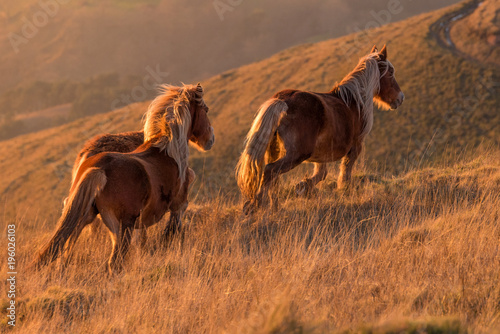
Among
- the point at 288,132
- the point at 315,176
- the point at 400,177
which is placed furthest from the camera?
the point at 400,177

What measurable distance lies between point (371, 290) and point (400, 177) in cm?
565

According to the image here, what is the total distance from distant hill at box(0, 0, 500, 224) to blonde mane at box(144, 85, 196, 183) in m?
31.8

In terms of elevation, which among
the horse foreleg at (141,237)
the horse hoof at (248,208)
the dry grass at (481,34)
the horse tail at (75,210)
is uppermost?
the horse tail at (75,210)

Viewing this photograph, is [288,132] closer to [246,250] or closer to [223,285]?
[246,250]

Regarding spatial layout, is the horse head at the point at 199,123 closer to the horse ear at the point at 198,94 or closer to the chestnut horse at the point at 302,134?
the horse ear at the point at 198,94

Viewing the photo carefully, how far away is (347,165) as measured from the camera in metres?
8.49

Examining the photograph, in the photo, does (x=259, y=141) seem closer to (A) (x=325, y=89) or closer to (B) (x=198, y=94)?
(B) (x=198, y=94)

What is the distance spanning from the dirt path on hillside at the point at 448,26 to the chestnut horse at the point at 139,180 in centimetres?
5783

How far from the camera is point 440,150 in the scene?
41688 mm

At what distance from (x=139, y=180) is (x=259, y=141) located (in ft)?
7.69

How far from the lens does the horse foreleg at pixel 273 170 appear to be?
23.8ft

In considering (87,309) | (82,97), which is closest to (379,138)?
(87,309)

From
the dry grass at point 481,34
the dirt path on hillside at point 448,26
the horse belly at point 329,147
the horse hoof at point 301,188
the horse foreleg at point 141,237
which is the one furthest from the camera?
the dirt path on hillside at point 448,26

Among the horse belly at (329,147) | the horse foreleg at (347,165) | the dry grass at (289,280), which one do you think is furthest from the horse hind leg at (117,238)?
the horse foreleg at (347,165)
